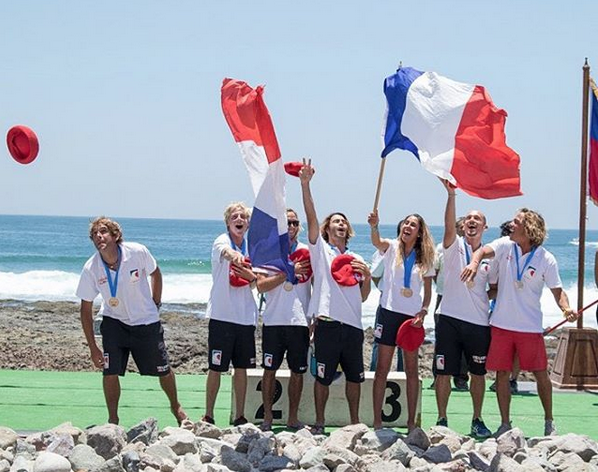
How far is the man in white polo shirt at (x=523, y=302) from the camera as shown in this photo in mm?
7711

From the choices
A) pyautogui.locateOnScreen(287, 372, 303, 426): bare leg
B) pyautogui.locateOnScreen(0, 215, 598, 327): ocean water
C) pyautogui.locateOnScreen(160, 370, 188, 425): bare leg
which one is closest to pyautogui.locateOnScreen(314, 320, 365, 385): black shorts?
pyautogui.locateOnScreen(287, 372, 303, 426): bare leg

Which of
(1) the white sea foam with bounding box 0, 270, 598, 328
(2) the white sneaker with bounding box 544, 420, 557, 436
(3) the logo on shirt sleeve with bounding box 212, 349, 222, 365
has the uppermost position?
(3) the logo on shirt sleeve with bounding box 212, 349, 222, 365

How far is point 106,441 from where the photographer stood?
666 cm

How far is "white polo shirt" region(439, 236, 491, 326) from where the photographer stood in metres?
7.86

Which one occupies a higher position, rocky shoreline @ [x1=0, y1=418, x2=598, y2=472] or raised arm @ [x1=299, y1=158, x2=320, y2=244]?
raised arm @ [x1=299, y1=158, x2=320, y2=244]

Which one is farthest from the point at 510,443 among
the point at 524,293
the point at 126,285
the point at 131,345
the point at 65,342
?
the point at 65,342

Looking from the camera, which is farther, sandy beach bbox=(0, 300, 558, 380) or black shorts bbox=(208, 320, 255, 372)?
sandy beach bbox=(0, 300, 558, 380)

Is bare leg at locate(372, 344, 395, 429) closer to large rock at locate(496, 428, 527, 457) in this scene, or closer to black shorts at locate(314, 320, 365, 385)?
black shorts at locate(314, 320, 365, 385)

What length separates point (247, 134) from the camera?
7.21m

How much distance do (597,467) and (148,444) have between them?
278cm

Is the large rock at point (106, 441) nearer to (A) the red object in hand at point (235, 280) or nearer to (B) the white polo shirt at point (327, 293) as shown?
(A) the red object in hand at point (235, 280)

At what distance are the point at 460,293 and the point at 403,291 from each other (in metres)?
Answer: 0.42

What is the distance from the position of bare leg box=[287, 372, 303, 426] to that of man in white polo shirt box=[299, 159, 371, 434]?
0.20m

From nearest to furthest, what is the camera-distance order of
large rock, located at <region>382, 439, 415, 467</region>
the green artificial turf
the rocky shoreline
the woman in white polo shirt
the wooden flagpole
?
1. the rocky shoreline
2. large rock, located at <region>382, 439, 415, 467</region>
3. the woman in white polo shirt
4. the green artificial turf
5. the wooden flagpole
